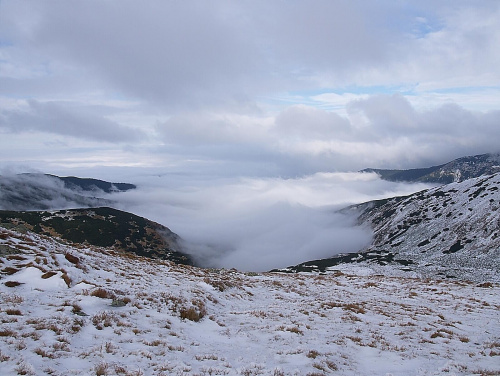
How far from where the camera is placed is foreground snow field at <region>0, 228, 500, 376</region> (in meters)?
9.65

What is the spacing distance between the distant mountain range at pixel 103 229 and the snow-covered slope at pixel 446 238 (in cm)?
5795

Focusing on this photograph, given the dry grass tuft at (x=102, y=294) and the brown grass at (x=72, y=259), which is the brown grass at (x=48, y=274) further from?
the brown grass at (x=72, y=259)

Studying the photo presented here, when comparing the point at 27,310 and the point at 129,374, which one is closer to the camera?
the point at 129,374

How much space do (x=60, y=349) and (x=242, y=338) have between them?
748cm

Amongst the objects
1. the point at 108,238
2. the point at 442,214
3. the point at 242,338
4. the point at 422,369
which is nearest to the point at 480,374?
the point at 422,369

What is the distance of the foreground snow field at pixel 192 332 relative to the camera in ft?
31.7

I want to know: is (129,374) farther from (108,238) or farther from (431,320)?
(108,238)

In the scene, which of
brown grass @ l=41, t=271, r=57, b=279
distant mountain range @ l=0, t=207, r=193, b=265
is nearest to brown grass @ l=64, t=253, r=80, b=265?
brown grass @ l=41, t=271, r=57, b=279

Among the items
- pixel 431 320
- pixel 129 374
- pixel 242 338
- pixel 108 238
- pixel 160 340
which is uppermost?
pixel 129 374

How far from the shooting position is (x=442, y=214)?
355ft

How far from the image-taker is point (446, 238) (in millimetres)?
92125

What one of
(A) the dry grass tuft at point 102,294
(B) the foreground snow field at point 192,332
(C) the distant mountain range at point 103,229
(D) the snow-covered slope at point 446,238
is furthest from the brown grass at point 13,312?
(C) the distant mountain range at point 103,229

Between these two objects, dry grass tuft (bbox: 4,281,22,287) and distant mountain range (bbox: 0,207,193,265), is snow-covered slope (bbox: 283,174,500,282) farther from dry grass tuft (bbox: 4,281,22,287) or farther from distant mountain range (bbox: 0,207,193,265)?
dry grass tuft (bbox: 4,281,22,287)

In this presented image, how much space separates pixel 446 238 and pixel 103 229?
395 feet
